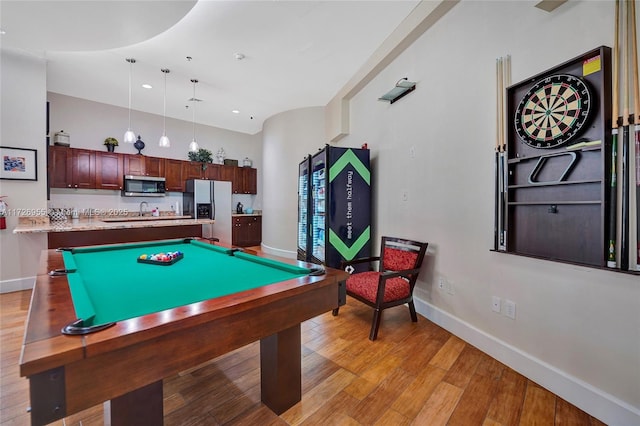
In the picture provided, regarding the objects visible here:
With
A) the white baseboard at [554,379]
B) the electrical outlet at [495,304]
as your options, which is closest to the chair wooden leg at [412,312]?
the white baseboard at [554,379]

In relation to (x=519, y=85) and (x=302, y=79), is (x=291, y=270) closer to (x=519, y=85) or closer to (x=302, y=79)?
(x=519, y=85)

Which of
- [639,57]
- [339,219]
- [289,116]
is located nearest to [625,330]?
[639,57]

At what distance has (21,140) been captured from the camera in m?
3.65

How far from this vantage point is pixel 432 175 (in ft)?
8.92

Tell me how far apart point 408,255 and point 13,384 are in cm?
318

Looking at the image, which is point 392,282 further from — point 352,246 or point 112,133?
point 112,133

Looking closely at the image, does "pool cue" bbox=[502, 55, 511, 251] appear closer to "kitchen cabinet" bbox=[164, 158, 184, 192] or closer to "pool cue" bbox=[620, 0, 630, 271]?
"pool cue" bbox=[620, 0, 630, 271]

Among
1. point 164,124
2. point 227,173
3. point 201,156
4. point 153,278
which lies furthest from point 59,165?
point 153,278

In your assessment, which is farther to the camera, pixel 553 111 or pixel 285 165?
pixel 285 165

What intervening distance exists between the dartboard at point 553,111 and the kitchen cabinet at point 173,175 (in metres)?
6.05

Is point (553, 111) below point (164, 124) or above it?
below

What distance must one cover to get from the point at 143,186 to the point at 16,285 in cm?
241

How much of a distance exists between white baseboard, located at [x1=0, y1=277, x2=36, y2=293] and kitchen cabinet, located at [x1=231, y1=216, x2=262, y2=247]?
348 cm

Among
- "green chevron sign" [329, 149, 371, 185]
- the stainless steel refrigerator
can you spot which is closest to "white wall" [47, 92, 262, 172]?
the stainless steel refrigerator
